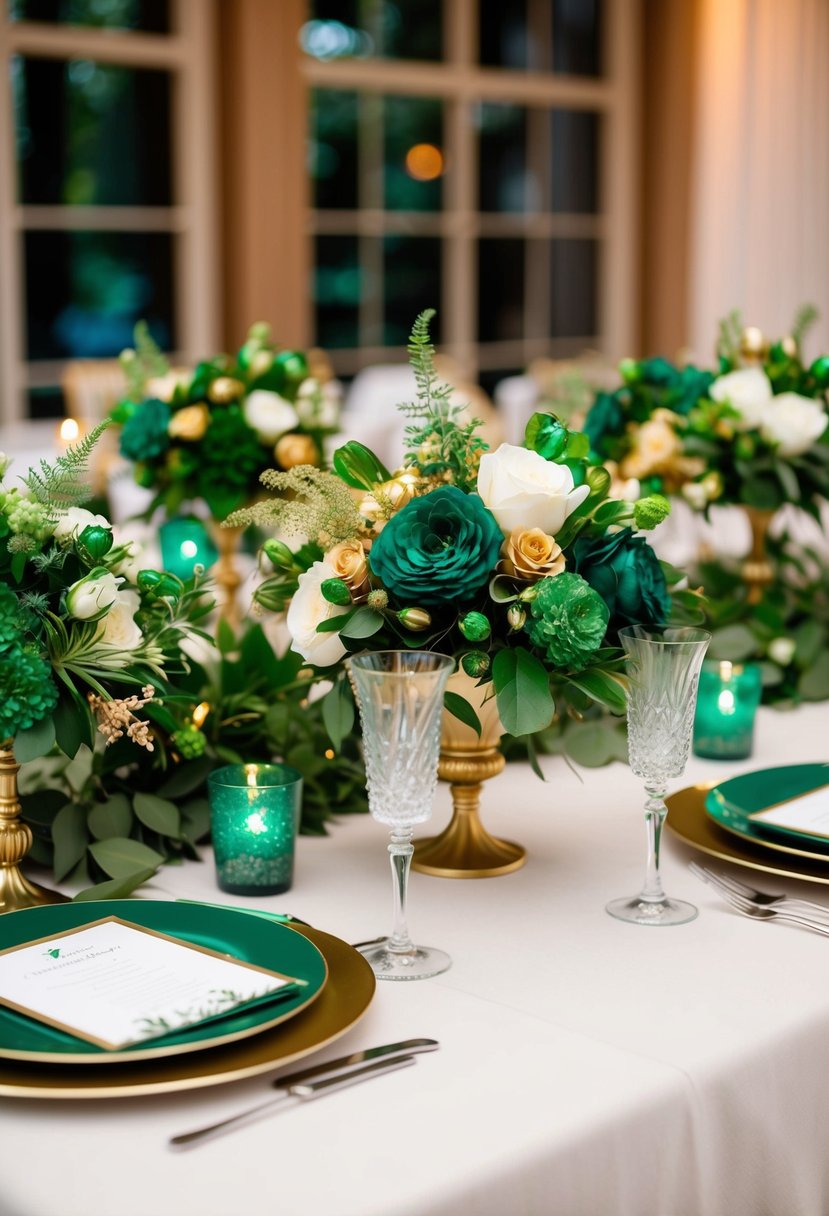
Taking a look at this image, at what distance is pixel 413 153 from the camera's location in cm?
665

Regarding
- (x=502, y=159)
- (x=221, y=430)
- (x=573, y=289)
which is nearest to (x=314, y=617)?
(x=221, y=430)

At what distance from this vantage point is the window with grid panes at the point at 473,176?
20.9 feet

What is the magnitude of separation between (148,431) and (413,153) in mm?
4893

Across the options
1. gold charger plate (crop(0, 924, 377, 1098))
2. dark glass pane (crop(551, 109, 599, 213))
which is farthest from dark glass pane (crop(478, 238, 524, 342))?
gold charger plate (crop(0, 924, 377, 1098))

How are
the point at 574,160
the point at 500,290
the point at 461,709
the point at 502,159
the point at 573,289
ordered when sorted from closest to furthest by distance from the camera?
1. the point at 461,709
2. the point at 502,159
3. the point at 500,290
4. the point at 574,160
5. the point at 573,289

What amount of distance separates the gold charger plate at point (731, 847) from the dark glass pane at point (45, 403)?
4624 millimetres

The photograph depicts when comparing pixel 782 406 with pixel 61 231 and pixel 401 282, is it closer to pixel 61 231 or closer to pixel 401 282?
pixel 61 231

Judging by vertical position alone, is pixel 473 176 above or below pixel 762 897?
above

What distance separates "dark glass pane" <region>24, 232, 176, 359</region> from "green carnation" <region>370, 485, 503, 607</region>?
4.73 m

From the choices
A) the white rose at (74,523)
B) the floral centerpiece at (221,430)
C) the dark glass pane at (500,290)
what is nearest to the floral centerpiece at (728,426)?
the floral centerpiece at (221,430)

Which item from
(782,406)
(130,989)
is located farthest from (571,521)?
(782,406)

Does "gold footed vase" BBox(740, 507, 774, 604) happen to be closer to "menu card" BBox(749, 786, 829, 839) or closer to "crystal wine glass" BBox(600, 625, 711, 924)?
"menu card" BBox(749, 786, 829, 839)

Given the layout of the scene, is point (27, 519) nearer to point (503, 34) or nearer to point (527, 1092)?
point (527, 1092)

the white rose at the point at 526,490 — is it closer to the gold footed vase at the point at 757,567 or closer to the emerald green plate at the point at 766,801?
the emerald green plate at the point at 766,801
